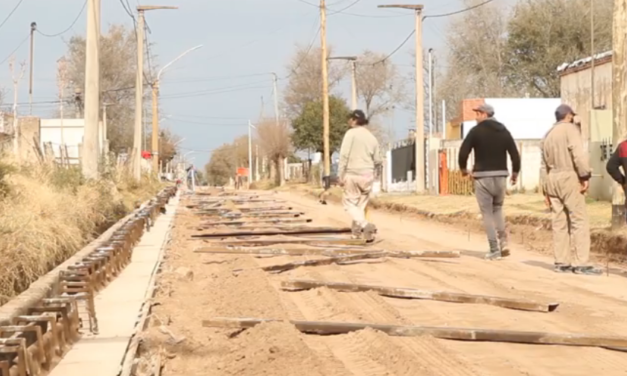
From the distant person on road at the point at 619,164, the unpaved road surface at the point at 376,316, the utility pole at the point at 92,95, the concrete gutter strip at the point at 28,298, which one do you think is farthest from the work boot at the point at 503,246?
the utility pole at the point at 92,95

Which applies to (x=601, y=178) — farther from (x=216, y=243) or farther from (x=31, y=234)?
(x=31, y=234)

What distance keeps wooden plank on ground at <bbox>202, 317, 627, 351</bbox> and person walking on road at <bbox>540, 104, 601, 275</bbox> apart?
15.7ft

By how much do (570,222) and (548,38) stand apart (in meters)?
44.9

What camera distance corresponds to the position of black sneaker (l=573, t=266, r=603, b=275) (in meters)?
11.3

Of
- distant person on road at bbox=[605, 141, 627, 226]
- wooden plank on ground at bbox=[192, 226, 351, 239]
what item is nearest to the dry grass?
wooden plank on ground at bbox=[192, 226, 351, 239]

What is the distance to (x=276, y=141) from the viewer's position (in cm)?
8075

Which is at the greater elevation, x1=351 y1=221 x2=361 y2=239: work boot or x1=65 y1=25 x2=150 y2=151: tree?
x1=65 y1=25 x2=150 y2=151: tree

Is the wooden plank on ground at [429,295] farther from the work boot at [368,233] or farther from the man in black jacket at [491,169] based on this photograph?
the work boot at [368,233]

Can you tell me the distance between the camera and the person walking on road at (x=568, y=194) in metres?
11.5

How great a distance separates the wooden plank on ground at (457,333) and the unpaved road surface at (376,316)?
7cm

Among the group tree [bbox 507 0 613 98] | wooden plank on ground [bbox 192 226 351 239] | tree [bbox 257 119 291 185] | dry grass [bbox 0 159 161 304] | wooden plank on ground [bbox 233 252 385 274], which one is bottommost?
wooden plank on ground [bbox 233 252 385 274]

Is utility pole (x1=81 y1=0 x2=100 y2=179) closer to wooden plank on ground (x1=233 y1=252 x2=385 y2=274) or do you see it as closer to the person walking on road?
wooden plank on ground (x1=233 y1=252 x2=385 y2=274)

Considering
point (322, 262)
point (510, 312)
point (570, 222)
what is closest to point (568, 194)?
point (570, 222)

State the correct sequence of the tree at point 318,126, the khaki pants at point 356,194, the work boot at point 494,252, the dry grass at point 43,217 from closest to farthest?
1. the dry grass at point 43,217
2. the work boot at point 494,252
3. the khaki pants at point 356,194
4. the tree at point 318,126
